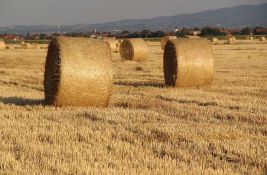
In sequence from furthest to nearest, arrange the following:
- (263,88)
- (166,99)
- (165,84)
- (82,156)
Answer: (165,84)
(263,88)
(166,99)
(82,156)

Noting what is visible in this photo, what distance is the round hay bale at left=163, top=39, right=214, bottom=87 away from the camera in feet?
49.7

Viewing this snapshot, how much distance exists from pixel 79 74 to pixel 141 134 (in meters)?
3.33

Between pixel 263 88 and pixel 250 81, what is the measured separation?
2.12 metres

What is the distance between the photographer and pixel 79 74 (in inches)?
445

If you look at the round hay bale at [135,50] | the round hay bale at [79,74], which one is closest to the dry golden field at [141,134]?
the round hay bale at [79,74]

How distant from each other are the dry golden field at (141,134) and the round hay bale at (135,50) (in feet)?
44.5

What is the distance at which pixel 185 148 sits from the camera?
7.55 m

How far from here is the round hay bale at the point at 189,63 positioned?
49.7 ft

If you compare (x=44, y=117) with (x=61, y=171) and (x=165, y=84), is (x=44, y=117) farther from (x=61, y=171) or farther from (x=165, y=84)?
(x=165, y=84)

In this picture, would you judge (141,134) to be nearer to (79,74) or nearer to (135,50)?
(79,74)

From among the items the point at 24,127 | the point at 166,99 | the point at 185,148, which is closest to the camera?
the point at 185,148

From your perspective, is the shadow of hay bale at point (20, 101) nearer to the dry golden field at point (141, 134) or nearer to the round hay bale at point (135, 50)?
the dry golden field at point (141, 134)

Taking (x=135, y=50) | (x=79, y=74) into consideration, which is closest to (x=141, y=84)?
(x=79, y=74)

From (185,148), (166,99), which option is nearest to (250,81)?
(166,99)
